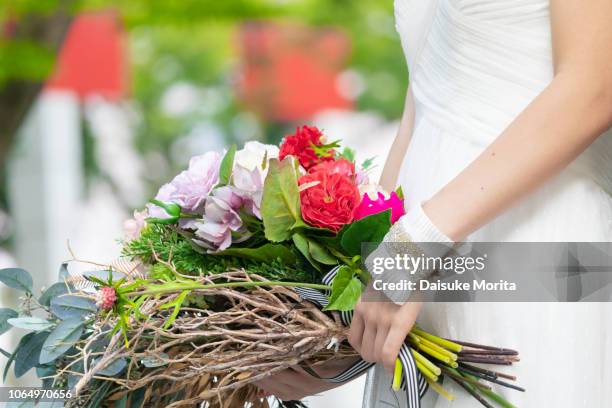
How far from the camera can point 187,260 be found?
1.75 m

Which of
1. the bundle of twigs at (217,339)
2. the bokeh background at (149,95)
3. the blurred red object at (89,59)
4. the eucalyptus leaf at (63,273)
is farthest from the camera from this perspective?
the blurred red object at (89,59)

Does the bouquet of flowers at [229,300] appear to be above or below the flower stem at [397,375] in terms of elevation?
above

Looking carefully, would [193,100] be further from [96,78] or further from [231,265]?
[231,265]

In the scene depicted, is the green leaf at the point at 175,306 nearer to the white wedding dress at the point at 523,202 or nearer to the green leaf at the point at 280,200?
the green leaf at the point at 280,200

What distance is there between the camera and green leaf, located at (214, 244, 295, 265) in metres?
1.67

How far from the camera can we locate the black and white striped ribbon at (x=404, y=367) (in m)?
1.52

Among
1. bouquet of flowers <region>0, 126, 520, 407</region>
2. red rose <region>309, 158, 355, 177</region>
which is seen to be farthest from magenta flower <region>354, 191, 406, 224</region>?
red rose <region>309, 158, 355, 177</region>

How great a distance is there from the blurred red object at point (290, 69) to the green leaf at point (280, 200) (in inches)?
534

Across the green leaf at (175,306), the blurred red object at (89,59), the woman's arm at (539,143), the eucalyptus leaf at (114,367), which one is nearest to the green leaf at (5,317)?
the eucalyptus leaf at (114,367)

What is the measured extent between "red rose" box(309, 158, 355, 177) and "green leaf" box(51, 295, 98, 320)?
471mm

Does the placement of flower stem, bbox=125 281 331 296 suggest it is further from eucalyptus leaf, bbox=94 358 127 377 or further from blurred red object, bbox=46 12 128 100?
blurred red object, bbox=46 12 128 100

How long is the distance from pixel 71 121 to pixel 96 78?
2.11 metres

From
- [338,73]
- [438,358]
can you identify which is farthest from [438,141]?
[338,73]

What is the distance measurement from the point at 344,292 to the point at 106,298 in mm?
395
